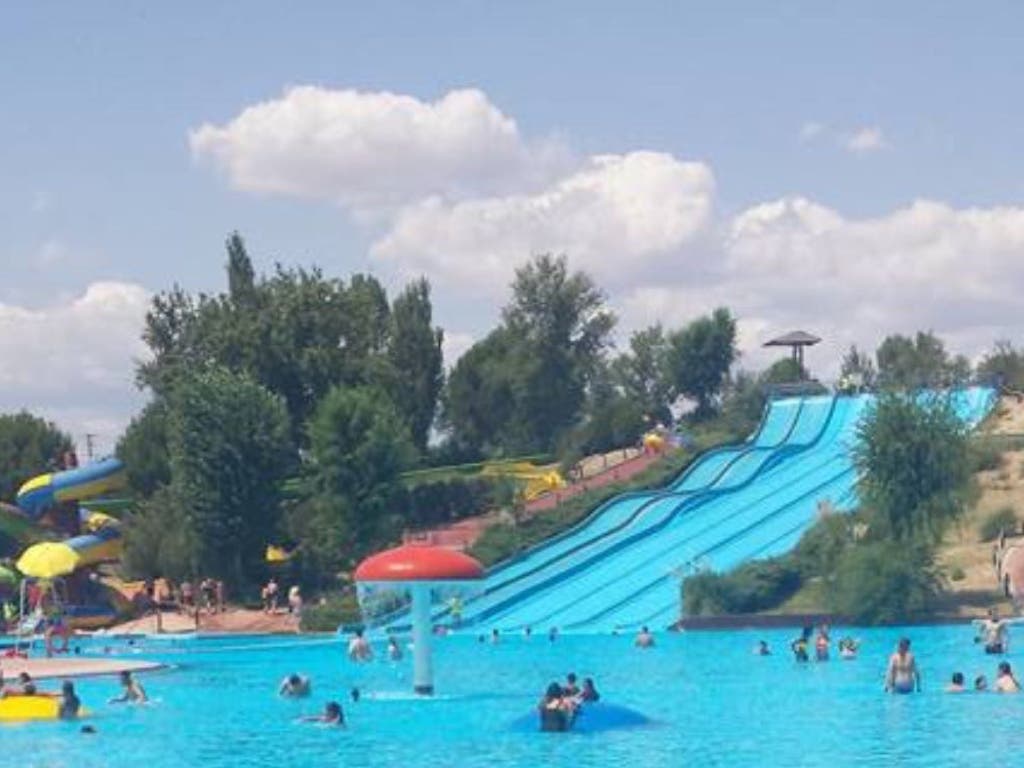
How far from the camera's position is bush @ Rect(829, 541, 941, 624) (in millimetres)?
44594

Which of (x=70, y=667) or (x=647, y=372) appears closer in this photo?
(x=70, y=667)

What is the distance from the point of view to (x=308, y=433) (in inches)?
2384

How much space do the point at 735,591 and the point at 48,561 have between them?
51.7 ft

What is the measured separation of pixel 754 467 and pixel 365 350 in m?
13.3

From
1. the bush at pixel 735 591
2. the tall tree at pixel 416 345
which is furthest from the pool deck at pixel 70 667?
the tall tree at pixel 416 345

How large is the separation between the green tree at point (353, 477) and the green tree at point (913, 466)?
1553 cm

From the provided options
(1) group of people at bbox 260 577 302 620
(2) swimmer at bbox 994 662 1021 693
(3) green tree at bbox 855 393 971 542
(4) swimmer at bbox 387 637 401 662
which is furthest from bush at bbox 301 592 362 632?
(2) swimmer at bbox 994 662 1021 693

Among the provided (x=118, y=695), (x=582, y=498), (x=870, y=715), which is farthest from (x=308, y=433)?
(x=870, y=715)

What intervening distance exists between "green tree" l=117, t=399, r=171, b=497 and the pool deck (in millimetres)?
21313

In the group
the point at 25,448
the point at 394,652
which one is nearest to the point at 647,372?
the point at 25,448

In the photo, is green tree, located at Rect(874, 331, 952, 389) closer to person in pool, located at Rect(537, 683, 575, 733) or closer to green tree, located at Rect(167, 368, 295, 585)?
green tree, located at Rect(167, 368, 295, 585)

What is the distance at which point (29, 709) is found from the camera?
97.1ft

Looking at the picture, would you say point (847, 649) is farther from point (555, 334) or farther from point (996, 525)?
point (555, 334)

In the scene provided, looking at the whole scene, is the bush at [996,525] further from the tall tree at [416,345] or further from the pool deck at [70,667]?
the tall tree at [416,345]
